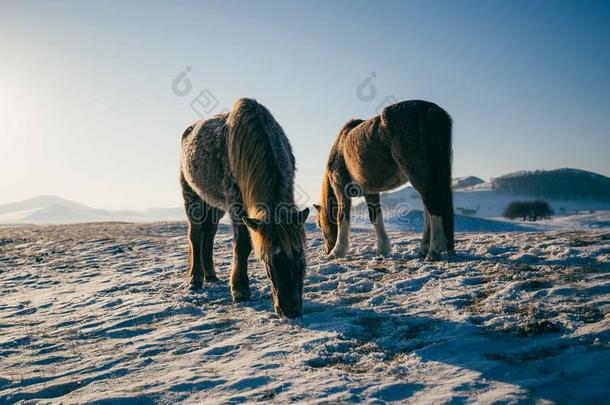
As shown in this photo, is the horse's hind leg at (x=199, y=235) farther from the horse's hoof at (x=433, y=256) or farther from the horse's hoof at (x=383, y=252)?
the horse's hoof at (x=433, y=256)

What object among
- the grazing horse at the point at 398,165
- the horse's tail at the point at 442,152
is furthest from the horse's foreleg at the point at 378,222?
the horse's tail at the point at 442,152

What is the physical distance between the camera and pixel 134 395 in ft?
8.49

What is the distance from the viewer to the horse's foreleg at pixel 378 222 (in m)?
7.50

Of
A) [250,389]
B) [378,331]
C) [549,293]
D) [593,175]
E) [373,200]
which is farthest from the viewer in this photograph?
[593,175]

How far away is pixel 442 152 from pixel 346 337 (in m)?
3.54

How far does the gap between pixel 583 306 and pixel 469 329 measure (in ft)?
3.69

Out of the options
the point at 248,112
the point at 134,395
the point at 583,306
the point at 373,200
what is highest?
the point at 248,112

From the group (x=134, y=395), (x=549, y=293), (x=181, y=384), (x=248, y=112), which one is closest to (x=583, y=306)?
(x=549, y=293)

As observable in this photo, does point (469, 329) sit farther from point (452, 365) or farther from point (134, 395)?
point (134, 395)

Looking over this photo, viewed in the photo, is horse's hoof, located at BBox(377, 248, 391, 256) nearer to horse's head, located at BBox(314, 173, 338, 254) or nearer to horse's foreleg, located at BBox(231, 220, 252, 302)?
horse's head, located at BBox(314, 173, 338, 254)

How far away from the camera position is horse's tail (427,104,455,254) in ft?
18.7

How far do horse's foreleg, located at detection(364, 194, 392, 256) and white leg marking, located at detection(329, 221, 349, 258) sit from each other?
0.59 m

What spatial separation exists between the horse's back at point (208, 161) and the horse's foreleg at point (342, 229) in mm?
2843

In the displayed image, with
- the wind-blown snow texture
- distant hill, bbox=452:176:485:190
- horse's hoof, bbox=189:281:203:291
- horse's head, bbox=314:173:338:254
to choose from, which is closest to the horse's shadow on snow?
the wind-blown snow texture
